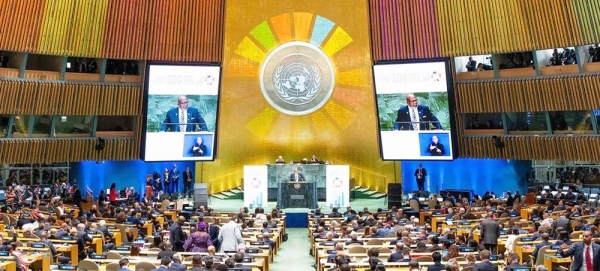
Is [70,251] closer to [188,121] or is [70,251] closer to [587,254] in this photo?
[587,254]

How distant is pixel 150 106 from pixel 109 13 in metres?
3.61

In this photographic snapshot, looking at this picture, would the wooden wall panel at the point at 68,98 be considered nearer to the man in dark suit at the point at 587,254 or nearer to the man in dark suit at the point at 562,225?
the man in dark suit at the point at 562,225

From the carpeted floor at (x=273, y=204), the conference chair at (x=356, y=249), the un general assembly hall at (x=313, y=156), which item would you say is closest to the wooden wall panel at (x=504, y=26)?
the un general assembly hall at (x=313, y=156)

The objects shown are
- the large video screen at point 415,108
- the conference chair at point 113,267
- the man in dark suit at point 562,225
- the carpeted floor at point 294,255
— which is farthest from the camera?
the large video screen at point 415,108

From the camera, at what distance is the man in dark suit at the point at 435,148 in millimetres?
26062

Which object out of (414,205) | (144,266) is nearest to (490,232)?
(144,266)

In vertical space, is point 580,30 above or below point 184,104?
above

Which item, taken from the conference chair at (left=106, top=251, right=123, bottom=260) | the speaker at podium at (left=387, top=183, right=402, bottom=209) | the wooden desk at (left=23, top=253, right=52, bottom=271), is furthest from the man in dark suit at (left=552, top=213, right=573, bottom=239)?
the wooden desk at (left=23, top=253, right=52, bottom=271)

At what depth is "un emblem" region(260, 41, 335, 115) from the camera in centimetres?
3177

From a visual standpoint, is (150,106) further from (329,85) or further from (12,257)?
(12,257)

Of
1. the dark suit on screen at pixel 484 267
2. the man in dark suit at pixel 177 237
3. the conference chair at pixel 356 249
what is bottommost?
the dark suit on screen at pixel 484 267

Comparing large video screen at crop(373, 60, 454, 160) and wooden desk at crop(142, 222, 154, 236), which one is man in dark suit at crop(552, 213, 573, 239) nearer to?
large video screen at crop(373, 60, 454, 160)

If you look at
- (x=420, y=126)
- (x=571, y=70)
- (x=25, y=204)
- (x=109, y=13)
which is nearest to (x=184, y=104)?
(x=109, y=13)

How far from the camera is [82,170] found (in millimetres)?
29516
